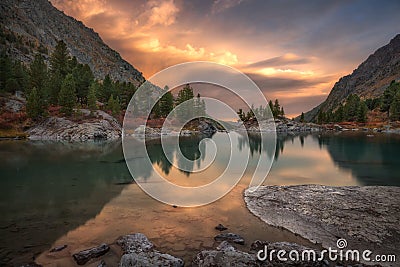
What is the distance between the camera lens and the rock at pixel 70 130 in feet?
268

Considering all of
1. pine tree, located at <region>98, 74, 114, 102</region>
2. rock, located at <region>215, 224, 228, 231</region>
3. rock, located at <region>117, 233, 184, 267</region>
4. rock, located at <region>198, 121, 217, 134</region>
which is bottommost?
rock, located at <region>215, 224, 228, 231</region>

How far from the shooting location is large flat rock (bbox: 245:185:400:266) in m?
14.6

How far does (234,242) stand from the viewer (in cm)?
1420

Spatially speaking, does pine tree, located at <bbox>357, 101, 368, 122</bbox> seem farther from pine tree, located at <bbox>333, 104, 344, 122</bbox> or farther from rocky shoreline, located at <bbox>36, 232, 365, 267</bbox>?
rocky shoreline, located at <bbox>36, 232, 365, 267</bbox>

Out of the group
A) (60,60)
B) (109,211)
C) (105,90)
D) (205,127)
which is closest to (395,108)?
(205,127)

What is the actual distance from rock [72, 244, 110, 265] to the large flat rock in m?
10.8

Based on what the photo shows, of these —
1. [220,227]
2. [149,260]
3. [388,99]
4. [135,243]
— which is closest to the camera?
[149,260]

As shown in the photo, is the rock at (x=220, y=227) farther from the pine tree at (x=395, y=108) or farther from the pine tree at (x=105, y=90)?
the pine tree at (x=395, y=108)

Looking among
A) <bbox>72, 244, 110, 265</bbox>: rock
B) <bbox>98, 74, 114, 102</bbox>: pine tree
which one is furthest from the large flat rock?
<bbox>98, 74, 114, 102</bbox>: pine tree

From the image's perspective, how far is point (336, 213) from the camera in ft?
59.7

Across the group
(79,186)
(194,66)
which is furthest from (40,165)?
(194,66)

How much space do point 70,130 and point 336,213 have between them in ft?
281

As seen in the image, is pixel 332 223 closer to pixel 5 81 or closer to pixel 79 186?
pixel 79 186

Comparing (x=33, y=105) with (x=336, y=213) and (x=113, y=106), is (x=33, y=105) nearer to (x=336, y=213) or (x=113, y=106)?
(x=113, y=106)
